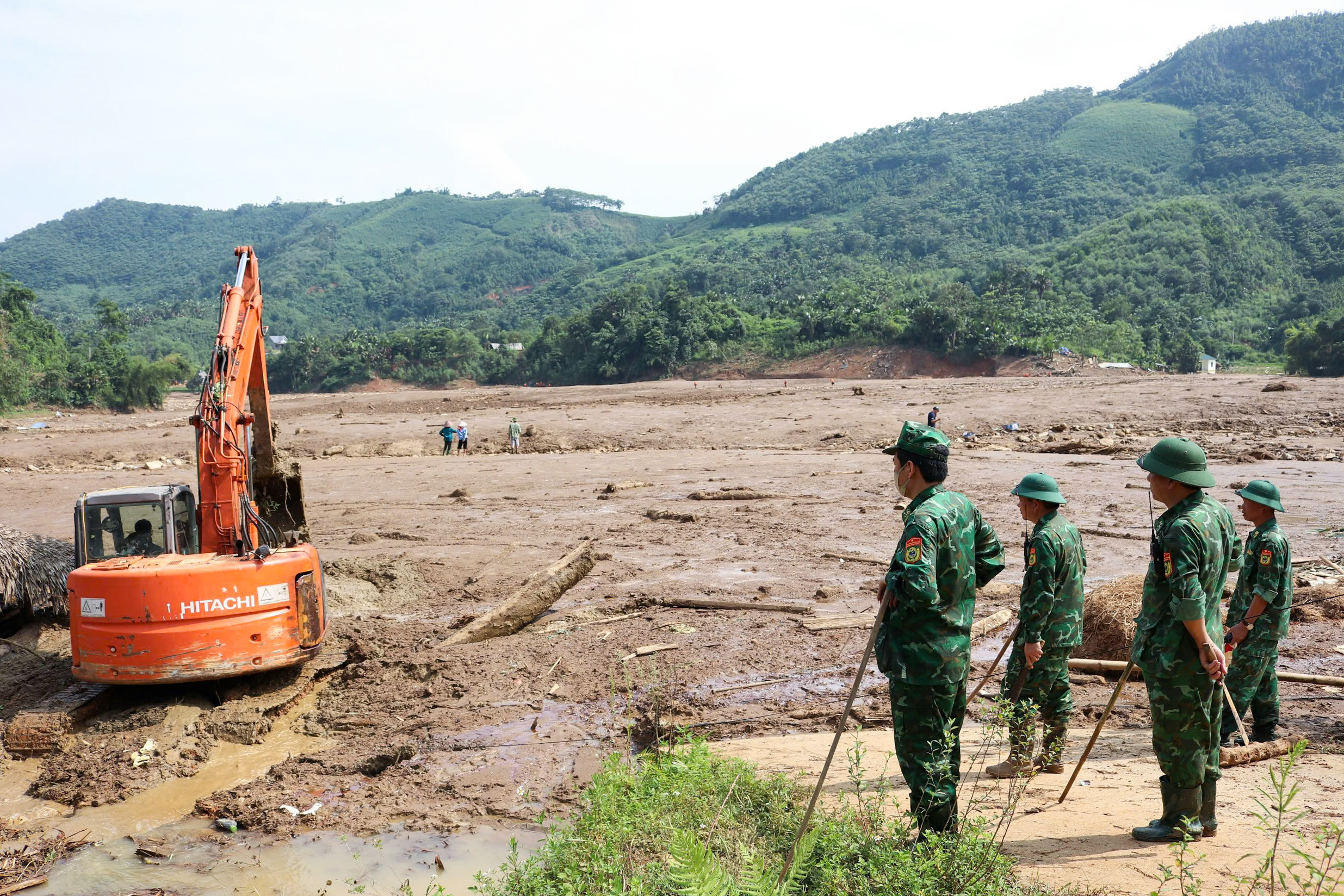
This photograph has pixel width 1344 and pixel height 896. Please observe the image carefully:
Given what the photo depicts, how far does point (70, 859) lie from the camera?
6.18 meters

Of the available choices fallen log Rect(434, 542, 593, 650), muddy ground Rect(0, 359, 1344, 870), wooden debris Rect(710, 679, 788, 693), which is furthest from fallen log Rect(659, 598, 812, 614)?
wooden debris Rect(710, 679, 788, 693)

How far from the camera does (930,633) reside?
4457 millimetres

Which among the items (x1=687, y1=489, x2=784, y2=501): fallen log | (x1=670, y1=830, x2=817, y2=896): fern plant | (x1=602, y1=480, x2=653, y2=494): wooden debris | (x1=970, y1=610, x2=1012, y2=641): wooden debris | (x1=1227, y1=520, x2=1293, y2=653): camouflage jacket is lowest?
(x1=970, y1=610, x2=1012, y2=641): wooden debris

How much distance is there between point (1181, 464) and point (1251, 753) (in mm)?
2324

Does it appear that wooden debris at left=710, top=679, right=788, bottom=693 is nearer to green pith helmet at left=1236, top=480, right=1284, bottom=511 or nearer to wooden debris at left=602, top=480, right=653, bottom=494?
A: green pith helmet at left=1236, top=480, right=1284, bottom=511

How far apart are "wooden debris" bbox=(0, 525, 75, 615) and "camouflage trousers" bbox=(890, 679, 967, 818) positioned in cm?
1022

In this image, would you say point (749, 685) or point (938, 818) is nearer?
point (938, 818)

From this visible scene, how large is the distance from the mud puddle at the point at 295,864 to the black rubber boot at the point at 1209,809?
3.72 metres

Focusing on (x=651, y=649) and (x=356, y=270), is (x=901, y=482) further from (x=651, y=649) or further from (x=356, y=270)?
(x=356, y=270)

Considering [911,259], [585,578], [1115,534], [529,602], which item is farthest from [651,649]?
[911,259]

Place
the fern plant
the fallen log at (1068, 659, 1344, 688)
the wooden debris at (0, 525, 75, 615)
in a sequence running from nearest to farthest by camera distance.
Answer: the fern plant < the fallen log at (1068, 659, 1344, 688) < the wooden debris at (0, 525, 75, 615)

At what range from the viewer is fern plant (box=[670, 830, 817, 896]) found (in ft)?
11.5

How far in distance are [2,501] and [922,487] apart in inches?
900

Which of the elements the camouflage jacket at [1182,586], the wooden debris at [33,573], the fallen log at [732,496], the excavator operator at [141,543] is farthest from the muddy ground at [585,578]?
the camouflage jacket at [1182,586]
